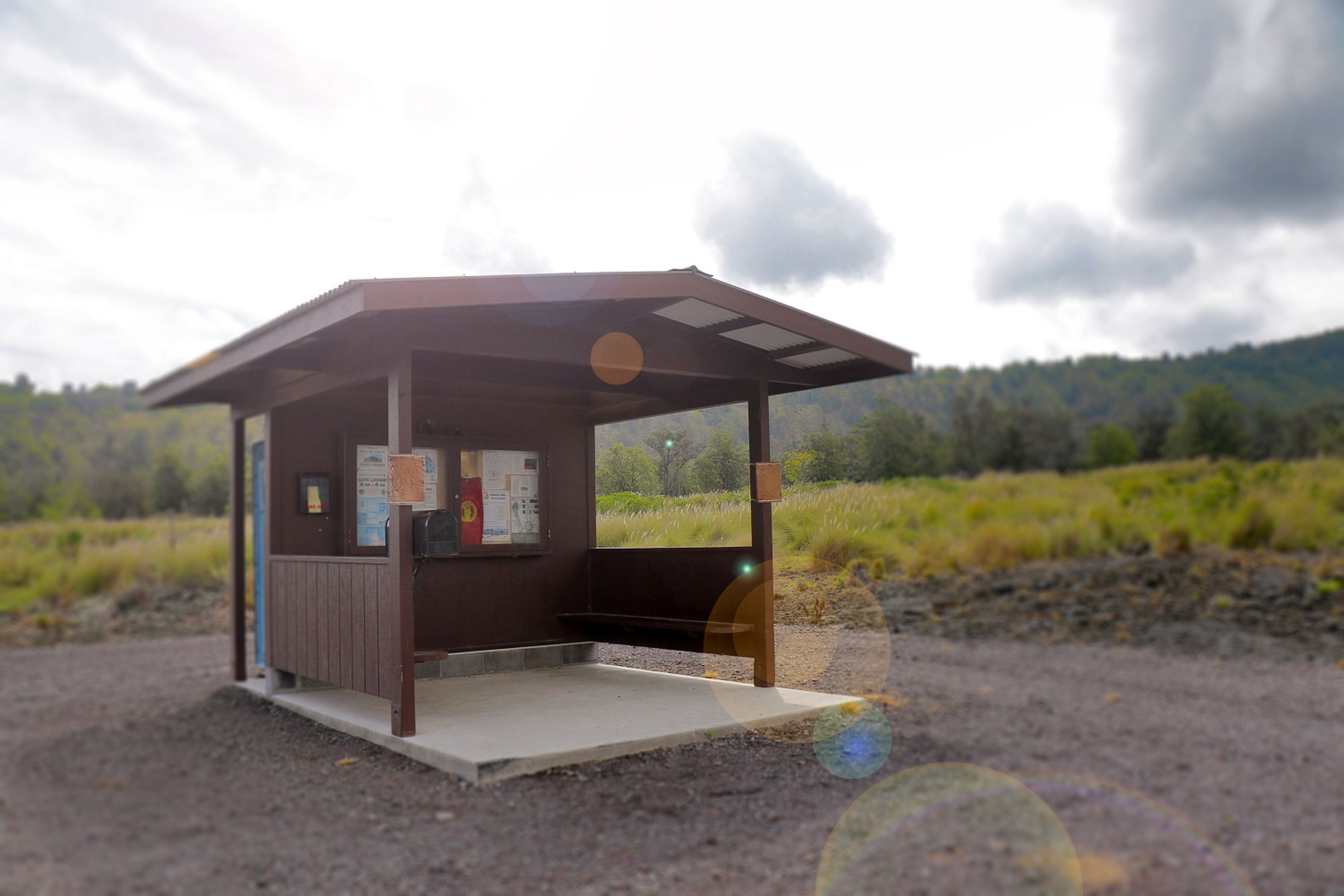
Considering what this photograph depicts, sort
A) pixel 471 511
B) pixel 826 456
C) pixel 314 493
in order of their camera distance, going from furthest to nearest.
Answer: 1. pixel 826 456
2. pixel 471 511
3. pixel 314 493

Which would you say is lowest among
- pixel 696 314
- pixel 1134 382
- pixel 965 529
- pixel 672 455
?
pixel 965 529

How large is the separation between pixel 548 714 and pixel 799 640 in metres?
5.15

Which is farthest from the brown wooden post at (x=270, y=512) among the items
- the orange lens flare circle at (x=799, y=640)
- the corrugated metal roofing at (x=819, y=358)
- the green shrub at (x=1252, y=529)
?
the green shrub at (x=1252, y=529)

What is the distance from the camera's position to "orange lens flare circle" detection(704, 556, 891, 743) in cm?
575

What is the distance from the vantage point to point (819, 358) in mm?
6250

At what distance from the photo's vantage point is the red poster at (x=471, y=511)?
7.20 metres

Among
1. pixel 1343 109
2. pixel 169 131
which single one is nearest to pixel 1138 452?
pixel 1343 109

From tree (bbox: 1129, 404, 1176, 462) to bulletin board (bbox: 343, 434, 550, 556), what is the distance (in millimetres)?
14150

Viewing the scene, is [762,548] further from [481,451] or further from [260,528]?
[260,528]

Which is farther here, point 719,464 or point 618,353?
point 719,464

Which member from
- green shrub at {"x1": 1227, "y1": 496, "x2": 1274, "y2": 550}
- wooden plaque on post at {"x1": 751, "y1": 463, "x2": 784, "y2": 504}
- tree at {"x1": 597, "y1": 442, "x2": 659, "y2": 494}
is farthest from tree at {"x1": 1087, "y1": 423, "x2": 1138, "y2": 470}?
wooden plaque on post at {"x1": 751, "y1": 463, "x2": 784, "y2": 504}

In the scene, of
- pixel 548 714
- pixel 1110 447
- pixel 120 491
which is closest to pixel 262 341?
pixel 548 714

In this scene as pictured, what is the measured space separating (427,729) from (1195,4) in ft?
69.9

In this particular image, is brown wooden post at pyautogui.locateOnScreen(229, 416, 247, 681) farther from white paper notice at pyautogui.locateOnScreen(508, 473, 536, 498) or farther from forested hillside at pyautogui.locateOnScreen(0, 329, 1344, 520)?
forested hillside at pyautogui.locateOnScreen(0, 329, 1344, 520)
